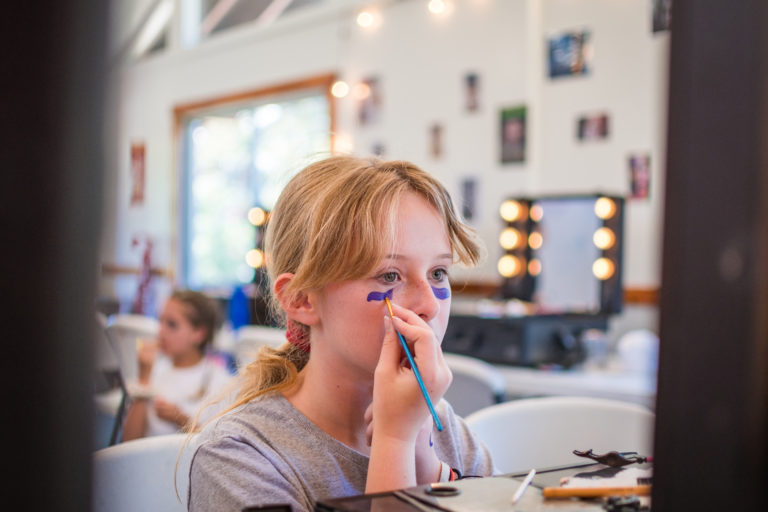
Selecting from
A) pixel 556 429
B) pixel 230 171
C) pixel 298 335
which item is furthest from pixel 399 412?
pixel 230 171

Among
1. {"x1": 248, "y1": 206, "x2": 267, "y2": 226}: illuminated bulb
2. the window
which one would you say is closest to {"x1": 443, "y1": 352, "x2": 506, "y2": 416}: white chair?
{"x1": 248, "y1": 206, "x2": 267, "y2": 226}: illuminated bulb

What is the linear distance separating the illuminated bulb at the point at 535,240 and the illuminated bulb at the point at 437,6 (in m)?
1.35

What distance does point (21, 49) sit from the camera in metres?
0.23

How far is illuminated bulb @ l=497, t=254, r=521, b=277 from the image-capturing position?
2.71 m

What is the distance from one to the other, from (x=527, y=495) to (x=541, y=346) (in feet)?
5.81

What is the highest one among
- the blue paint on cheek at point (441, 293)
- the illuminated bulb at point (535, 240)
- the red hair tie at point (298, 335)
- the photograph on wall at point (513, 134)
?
the photograph on wall at point (513, 134)

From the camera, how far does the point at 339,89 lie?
12.9 ft

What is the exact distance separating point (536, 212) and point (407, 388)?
206 cm

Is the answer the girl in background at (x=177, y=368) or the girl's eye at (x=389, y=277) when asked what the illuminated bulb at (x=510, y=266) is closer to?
the girl in background at (x=177, y=368)

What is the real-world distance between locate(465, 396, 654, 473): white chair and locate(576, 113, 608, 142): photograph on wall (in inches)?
65.3

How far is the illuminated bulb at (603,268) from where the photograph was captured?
2.44 meters

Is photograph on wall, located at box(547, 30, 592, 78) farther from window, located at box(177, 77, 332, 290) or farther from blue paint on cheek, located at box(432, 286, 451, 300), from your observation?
blue paint on cheek, located at box(432, 286, 451, 300)

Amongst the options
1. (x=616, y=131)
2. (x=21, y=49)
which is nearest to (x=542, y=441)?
(x=21, y=49)

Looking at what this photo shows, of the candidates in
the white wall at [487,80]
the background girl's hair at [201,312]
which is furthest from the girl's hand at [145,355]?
the white wall at [487,80]
